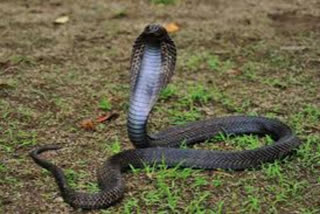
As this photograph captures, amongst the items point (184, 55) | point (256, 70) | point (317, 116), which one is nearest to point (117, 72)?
point (184, 55)

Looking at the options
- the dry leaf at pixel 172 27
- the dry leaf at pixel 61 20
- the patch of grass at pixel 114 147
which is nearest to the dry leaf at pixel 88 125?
the patch of grass at pixel 114 147

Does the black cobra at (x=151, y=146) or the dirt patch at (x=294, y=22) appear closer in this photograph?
the black cobra at (x=151, y=146)

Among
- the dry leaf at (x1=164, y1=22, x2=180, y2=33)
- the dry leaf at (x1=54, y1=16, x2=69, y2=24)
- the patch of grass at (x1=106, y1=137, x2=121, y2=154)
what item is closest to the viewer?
the patch of grass at (x1=106, y1=137, x2=121, y2=154)

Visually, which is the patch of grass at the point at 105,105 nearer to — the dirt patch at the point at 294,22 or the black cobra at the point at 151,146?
the black cobra at the point at 151,146

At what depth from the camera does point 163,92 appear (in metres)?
5.58

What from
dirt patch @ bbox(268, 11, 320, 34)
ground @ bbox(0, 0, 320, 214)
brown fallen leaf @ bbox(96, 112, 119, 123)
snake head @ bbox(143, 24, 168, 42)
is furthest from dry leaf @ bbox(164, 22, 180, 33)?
snake head @ bbox(143, 24, 168, 42)

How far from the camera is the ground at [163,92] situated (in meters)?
4.01

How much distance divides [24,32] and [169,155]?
3.18m

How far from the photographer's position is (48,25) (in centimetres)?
724

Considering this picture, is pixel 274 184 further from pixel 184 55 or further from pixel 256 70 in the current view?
pixel 184 55

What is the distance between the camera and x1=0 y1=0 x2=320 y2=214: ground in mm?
4008

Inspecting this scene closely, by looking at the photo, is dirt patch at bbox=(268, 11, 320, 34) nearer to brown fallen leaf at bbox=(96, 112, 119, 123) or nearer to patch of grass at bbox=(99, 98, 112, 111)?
patch of grass at bbox=(99, 98, 112, 111)

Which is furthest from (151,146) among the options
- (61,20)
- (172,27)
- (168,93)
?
(61,20)

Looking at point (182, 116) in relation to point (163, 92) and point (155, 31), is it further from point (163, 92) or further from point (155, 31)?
point (155, 31)
